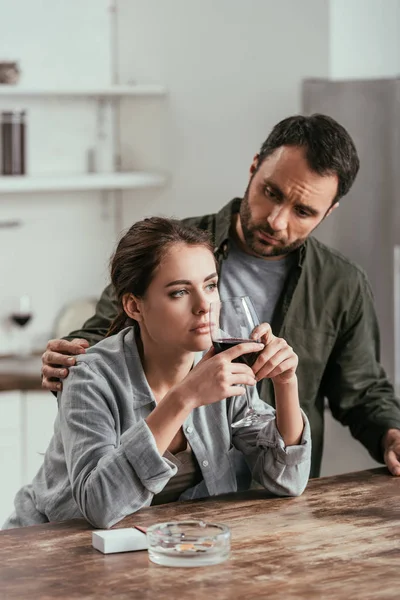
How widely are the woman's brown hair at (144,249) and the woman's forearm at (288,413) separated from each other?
1.16 feet

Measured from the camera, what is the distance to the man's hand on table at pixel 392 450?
8.15ft

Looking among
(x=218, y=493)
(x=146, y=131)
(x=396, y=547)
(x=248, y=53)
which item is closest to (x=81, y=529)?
(x=218, y=493)

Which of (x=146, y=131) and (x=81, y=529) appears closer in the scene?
(x=81, y=529)

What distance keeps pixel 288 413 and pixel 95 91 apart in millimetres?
2798

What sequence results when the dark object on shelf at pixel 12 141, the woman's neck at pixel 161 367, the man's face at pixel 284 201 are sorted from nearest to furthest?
the woman's neck at pixel 161 367, the man's face at pixel 284 201, the dark object on shelf at pixel 12 141

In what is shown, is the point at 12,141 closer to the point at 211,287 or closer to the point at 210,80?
the point at 210,80

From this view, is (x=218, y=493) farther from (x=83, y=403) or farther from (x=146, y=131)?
(x=146, y=131)

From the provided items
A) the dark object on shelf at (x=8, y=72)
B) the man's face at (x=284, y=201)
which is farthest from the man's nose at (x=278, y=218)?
the dark object on shelf at (x=8, y=72)

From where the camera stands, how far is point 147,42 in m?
4.79

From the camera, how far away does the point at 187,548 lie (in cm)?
182

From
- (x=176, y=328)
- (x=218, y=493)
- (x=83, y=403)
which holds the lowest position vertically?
(x=218, y=493)

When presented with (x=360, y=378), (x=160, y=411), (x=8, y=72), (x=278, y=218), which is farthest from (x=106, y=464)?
(x=8, y=72)

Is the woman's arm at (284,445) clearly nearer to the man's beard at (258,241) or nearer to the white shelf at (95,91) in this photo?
the man's beard at (258,241)

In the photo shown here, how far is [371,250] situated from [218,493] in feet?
5.99
